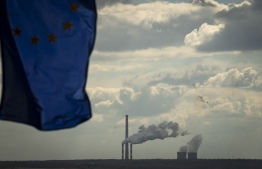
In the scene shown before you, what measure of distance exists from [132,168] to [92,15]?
411 ft

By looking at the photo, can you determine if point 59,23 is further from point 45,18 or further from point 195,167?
point 195,167

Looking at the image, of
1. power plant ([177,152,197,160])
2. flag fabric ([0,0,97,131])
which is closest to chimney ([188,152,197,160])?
power plant ([177,152,197,160])

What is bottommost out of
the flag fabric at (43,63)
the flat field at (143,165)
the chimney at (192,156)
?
the flag fabric at (43,63)

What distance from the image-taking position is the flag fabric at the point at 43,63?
10.2m

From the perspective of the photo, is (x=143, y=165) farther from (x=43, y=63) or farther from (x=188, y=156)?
(x=43, y=63)

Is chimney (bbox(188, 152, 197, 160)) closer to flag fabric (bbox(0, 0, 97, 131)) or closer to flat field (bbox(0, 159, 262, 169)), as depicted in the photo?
flat field (bbox(0, 159, 262, 169))

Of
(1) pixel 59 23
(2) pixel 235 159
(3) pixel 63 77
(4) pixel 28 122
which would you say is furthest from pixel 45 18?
(2) pixel 235 159

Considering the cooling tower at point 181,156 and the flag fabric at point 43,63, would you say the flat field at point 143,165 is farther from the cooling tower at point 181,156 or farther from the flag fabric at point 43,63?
the flag fabric at point 43,63

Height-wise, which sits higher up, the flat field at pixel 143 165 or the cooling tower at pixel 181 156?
the cooling tower at pixel 181 156

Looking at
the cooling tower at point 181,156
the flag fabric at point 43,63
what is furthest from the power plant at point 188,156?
the flag fabric at point 43,63

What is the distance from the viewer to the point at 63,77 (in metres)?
10.4


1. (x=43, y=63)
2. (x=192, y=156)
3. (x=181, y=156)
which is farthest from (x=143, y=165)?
(x=43, y=63)

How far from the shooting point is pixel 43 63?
33.8 ft

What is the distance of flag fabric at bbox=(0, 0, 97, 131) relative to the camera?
10211mm
